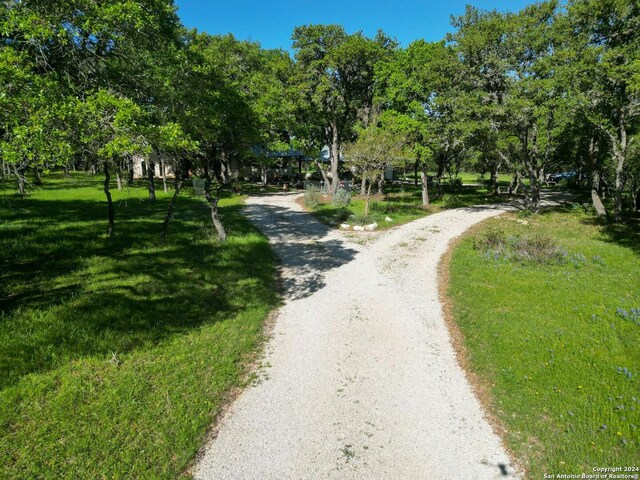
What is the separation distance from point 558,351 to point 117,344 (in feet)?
30.5

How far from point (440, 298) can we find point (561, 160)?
36047 mm

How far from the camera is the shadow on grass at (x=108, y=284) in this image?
22.6 ft

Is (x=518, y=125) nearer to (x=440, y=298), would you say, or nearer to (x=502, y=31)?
(x=502, y=31)

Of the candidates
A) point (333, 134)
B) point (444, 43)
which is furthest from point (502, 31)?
point (333, 134)

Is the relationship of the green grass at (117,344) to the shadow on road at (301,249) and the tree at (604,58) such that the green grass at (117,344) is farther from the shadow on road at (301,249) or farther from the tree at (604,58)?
the tree at (604,58)

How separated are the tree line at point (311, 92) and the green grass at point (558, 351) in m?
8.52

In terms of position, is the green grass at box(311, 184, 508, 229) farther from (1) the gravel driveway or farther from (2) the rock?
(1) the gravel driveway

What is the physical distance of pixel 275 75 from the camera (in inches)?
1261

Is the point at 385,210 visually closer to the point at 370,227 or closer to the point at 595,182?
the point at 370,227

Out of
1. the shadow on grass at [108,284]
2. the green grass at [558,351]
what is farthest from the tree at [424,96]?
the shadow on grass at [108,284]

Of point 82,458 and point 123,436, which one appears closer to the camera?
point 82,458

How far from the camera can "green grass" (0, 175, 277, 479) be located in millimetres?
4750

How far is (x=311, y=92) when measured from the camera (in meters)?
30.8

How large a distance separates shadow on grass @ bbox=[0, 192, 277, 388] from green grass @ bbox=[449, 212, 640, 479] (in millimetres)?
6183
